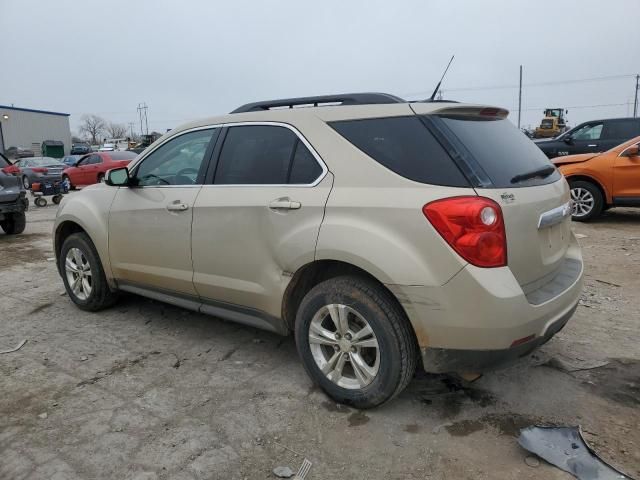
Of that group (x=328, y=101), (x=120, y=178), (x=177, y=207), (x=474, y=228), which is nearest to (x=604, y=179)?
(x=328, y=101)

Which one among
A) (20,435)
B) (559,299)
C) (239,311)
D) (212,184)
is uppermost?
(212,184)

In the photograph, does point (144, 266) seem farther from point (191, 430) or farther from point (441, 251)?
point (441, 251)

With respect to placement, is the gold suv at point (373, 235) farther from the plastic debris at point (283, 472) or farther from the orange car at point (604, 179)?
the orange car at point (604, 179)

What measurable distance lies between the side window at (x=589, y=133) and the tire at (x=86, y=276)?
11533 millimetres

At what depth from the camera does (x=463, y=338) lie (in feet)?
8.24

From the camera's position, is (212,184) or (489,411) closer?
(489,411)

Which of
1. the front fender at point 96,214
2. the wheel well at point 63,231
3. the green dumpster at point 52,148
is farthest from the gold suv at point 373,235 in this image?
the green dumpster at point 52,148

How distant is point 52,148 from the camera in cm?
4916

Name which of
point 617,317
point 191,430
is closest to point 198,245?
point 191,430

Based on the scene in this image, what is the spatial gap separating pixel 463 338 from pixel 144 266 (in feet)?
8.54

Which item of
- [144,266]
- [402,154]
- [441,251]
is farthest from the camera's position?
[144,266]

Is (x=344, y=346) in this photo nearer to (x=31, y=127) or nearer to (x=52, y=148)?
(x=52, y=148)

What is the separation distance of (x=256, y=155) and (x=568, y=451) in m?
2.44

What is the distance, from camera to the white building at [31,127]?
5359cm
